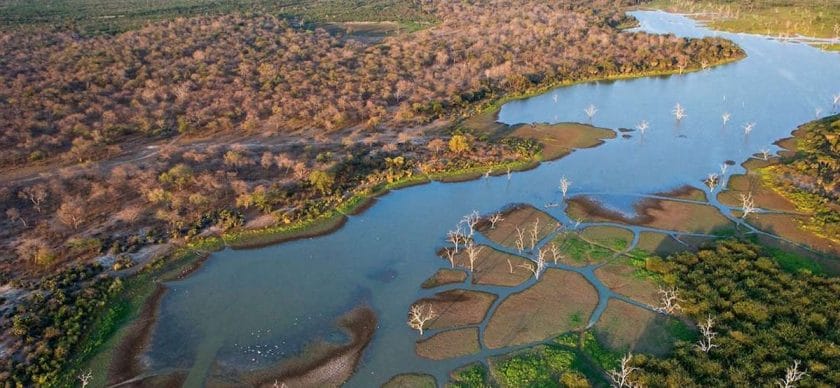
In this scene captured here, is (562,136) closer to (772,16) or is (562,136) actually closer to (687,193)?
(687,193)

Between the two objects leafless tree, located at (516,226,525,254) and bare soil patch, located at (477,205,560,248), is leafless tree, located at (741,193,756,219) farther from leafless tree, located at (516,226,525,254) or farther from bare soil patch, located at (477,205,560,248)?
leafless tree, located at (516,226,525,254)

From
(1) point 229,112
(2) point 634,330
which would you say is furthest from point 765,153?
(1) point 229,112

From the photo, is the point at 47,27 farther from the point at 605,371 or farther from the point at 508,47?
the point at 605,371

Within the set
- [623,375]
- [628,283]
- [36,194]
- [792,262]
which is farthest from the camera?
[36,194]

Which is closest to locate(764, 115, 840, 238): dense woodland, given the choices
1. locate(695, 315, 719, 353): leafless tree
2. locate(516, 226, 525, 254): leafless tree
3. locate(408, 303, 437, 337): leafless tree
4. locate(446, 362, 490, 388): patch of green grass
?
locate(695, 315, 719, 353): leafless tree

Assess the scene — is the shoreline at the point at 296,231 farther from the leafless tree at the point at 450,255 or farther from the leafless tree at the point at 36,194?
the leafless tree at the point at 36,194
